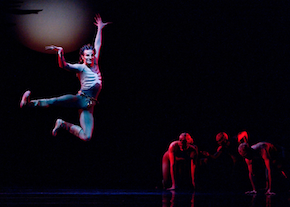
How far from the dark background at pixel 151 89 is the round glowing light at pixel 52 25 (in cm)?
20

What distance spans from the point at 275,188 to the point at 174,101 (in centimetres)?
207

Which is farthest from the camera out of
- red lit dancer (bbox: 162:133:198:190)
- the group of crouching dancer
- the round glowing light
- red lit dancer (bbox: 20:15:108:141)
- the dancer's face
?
the round glowing light

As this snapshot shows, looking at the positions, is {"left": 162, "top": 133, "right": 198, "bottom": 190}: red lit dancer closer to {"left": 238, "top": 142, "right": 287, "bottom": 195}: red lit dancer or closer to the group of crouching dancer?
the group of crouching dancer

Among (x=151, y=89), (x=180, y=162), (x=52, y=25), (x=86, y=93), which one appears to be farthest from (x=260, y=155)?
(x=52, y=25)

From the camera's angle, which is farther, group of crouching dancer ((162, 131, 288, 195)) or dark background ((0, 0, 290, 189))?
dark background ((0, 0, 290, 189))

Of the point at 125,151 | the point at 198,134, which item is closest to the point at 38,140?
the point at 125,151

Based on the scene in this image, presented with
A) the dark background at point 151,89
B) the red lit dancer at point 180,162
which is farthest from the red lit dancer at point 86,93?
the red lit dancer at point 180,162

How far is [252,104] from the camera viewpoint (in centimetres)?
665

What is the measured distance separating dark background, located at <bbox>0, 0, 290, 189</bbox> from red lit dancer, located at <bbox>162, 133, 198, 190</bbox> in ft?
1.37

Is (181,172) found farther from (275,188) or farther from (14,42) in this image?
(14,42)

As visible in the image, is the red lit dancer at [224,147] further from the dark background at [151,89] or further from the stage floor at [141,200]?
the stage floor at [141,200]

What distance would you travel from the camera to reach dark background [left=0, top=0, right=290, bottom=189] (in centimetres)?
589

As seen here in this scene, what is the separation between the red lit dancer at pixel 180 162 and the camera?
557cm

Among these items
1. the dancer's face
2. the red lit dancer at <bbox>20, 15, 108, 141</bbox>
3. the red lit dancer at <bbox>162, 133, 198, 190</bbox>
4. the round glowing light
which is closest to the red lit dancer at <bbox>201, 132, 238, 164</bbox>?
the red lit dancer at <bbox>162, 133, 198, 190</bbox>
